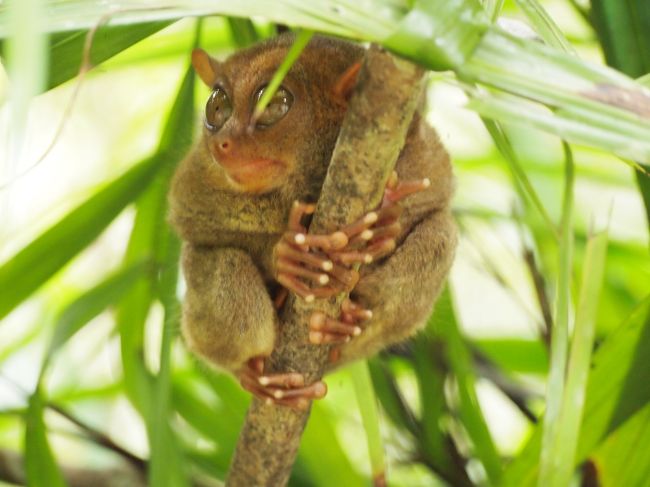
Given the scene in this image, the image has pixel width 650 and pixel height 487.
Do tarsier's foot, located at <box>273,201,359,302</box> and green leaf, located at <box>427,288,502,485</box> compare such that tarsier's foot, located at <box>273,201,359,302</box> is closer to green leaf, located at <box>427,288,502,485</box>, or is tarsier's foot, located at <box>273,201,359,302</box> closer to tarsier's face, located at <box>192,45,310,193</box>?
tarsier's face, located at <box>192,45,310,193</box>

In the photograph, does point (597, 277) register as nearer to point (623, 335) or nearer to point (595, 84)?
point (595, 84)

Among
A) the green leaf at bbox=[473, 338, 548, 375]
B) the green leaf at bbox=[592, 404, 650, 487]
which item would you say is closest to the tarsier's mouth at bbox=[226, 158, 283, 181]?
the green leaf at bbox=[592, 404, 650, 487]

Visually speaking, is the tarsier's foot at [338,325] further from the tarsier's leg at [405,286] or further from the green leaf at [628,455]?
the green leaf at [628,455]

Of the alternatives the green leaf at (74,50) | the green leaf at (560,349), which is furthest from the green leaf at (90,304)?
the green leaf at (560,349)

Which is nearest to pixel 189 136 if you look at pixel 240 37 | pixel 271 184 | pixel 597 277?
pixel 240 37

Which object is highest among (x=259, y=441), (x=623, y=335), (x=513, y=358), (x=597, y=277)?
(x=597, y=277)

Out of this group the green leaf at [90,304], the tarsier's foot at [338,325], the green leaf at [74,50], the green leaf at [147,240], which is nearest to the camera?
the green leaf at [74,50]
